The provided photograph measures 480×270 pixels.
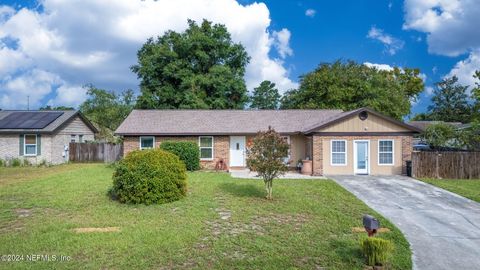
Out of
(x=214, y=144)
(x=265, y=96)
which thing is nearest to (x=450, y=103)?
(x=265, y=96)

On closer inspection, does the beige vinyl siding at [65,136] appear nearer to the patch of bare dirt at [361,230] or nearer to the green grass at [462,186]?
the patch of bare dirt at [361,230]

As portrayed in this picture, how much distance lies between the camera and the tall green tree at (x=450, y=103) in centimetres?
6290

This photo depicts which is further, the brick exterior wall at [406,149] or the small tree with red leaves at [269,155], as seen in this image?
Answer: the brick exterior wall at [406,149]

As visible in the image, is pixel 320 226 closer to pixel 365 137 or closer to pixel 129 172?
pixel 129 172

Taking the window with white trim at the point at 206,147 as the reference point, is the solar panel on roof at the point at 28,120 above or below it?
above

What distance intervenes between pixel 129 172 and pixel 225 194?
3.61 metres

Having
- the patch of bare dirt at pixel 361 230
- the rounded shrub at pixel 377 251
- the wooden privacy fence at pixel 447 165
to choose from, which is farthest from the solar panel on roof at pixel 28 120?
the wooden privacy fence at pixel 447 165

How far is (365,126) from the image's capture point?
58.5 feet

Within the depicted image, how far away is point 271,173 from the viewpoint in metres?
11.0

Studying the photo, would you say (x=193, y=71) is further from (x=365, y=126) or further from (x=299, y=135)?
(x=365, y=126)

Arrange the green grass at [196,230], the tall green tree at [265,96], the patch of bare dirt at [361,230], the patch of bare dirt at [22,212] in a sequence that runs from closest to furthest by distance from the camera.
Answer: the green grass at [196,230]
the patch of bare dirt at [361,230]
the patch of bare dirt at [22,212]
the tall green tree at [265,96]

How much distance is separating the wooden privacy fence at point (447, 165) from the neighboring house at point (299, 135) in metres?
1.02

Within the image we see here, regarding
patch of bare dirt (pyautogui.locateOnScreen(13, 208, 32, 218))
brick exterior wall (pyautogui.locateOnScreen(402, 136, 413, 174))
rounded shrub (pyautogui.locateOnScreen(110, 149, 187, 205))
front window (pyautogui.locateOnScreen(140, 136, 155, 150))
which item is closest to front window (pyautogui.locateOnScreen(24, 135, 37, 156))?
front window (pyautogui.locateOnScreen(140, 136, 155, 150))

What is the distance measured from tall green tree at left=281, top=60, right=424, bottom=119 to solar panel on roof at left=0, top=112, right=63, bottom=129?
2355 cm
